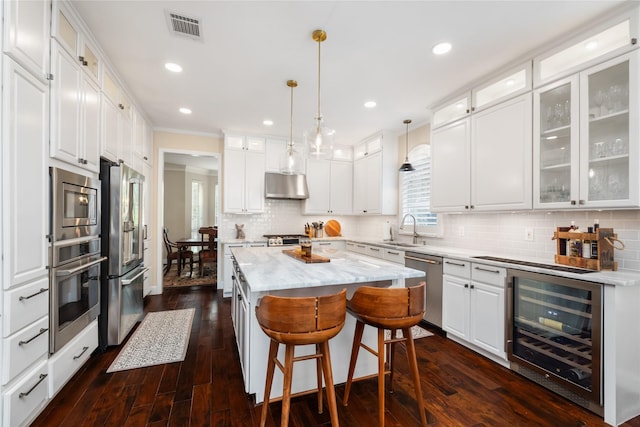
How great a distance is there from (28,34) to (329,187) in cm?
418

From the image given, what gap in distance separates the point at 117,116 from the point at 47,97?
4.07ft

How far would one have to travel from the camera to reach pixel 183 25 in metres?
2.12

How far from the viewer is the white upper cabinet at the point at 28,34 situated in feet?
4.77

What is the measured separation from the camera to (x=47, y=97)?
178 cm

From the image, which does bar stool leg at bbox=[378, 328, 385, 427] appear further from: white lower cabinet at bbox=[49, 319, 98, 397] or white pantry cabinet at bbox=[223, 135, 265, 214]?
white pantry cabinet at bbox=[223, 135, 265, 214]

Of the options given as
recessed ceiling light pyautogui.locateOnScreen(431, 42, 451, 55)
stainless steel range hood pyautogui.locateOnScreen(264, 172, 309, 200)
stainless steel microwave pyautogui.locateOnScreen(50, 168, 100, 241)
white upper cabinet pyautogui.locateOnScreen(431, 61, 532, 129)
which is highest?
recessed ceiling light pyautogui.locateOnScreen(431, 42, 451, 55)

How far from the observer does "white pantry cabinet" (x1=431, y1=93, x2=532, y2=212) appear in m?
2.50

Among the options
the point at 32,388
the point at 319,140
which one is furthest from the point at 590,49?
the point at 32,388

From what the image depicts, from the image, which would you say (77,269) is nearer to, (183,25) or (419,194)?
(183,25)

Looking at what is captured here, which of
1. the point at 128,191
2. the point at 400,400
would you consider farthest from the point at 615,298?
the point at 128,191

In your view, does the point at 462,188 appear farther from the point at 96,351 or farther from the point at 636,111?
the point at 96,351

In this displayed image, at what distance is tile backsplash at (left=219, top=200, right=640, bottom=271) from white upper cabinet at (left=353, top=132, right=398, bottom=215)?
324 mm

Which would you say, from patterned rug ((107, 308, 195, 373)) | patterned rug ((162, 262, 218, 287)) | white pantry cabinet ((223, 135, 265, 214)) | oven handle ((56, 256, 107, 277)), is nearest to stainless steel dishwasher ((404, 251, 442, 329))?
patterned rug ((107, 308, 195, 373))

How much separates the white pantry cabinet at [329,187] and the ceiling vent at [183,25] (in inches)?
123
